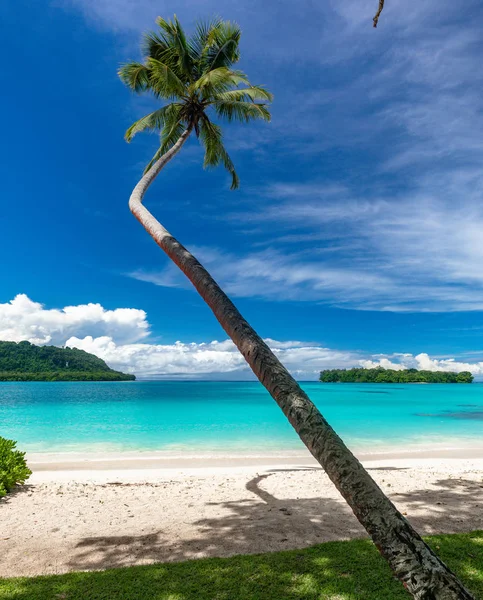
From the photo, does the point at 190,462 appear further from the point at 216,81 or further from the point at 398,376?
the point at 398,376

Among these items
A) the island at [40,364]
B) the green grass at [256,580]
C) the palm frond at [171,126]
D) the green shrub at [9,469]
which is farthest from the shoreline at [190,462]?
the island at [40,364]

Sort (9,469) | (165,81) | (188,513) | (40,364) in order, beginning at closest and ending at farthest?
(188,513)
(9,469)
(165,81)
(40,364)

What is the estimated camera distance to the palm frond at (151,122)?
9.73 m

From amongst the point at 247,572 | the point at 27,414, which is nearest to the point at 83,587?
the point at 247,572

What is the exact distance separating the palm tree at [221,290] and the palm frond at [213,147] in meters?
0.03

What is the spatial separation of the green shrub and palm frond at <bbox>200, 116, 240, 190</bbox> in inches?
339

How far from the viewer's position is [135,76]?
977 cm

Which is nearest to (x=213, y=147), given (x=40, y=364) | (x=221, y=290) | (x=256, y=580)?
(x=221, y=290)

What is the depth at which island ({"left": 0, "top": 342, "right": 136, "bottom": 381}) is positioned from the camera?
11088 centimetres

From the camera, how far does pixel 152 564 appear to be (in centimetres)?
419

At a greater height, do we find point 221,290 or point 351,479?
point 221,290

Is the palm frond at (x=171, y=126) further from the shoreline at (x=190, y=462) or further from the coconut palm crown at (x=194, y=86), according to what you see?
the shoreline at (x=190, y=462)

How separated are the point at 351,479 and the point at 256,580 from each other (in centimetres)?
231

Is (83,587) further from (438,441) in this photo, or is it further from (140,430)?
(140,430)
